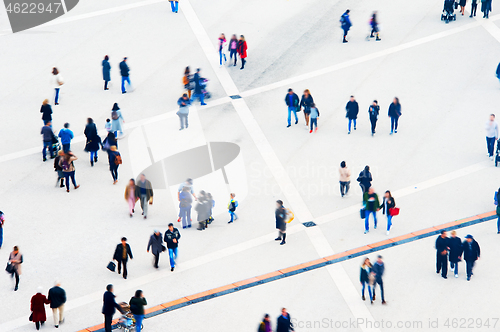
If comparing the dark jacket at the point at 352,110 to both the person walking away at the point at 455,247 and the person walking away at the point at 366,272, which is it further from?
the person walking away at the point at 366,272

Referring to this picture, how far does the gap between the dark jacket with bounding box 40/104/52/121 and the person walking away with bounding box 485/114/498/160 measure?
42.5 feet

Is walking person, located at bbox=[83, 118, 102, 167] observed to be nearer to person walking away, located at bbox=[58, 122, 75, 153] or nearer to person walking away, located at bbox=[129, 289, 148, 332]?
person walking away, located at bbox=[58, 122, 75, 153]

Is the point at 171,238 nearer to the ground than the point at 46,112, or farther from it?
nearer to the ground

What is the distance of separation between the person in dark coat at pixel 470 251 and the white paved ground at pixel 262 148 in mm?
538

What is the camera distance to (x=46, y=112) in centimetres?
2175

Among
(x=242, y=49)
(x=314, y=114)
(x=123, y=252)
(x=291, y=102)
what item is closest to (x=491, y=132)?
(x=314, y=114)

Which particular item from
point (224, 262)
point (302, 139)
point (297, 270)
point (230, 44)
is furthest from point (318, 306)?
point (230, 44)

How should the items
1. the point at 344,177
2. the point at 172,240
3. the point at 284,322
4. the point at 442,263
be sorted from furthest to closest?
the point at 344,177 < the point at 172,240 < the point at 442,263 < the point at 284,322

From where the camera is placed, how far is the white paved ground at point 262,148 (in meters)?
16.3

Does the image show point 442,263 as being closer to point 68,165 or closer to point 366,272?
point 366,272

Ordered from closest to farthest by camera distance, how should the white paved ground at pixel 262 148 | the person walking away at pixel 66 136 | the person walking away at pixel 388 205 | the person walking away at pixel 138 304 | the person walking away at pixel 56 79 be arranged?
1. the person walking away at pixel 138 304
2. the white paved ground at pixel 262 148
3. the person walking away at pixel 388 205
4. the person walking away at pixel 66 136
5. the person walking away at pixel 56 79

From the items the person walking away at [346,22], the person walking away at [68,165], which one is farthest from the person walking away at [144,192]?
the person walking away at [346,22]

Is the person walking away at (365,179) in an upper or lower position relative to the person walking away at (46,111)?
lower

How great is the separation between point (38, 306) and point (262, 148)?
8933 mm
